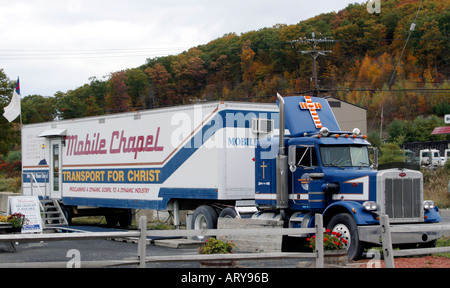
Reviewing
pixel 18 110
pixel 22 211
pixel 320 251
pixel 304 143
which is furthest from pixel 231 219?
pixel 18 110

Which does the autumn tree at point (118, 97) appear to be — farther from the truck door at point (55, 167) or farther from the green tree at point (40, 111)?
the truck door at point (55, 167)

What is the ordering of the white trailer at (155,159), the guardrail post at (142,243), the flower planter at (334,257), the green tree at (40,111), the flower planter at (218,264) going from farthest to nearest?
1. the green tree at (40,111)
2. the white trailer at (155,159)
3. the flower planter at (334,257)
4. the flower planter at (218,264)
5. the guardrail post at (142,243)

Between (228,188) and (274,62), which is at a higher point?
(274,62)

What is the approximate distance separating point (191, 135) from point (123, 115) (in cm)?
373

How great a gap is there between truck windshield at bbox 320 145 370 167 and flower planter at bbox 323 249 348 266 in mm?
3544

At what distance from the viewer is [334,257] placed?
34.0ft

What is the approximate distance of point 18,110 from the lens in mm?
24781

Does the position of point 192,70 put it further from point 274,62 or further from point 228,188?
point 228,188

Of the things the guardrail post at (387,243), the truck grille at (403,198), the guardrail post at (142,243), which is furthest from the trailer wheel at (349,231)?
the guardrail post at (142,243)

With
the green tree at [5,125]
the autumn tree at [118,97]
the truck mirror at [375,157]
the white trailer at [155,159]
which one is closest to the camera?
the truck mirror at [375,157]

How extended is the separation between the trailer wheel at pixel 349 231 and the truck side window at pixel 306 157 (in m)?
1.60

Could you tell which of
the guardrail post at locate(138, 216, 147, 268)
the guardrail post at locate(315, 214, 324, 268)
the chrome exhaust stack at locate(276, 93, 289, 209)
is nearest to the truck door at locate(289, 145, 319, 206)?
the chrome exhaust stack at locate(276, 93, 289, 209)

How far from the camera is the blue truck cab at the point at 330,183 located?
40.7 ft

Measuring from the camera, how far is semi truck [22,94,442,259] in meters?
12.6
